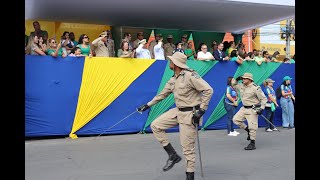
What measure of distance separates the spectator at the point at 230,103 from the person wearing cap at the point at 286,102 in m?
2.54

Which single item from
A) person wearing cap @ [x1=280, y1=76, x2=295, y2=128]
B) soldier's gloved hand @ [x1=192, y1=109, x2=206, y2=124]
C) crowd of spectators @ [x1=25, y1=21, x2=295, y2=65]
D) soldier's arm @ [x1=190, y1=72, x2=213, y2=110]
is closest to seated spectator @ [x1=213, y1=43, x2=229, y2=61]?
crowd of spectators @ [x1=25, y1=21, x2=295, y2=65]

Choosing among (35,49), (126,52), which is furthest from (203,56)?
(35,49)

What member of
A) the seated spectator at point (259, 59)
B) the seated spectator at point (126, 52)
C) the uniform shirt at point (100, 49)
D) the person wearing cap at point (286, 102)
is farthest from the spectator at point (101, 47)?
the person wearing cap at point (286, 102)

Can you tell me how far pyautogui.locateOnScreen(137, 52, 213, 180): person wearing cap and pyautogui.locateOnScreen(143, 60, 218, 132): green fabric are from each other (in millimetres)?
5148

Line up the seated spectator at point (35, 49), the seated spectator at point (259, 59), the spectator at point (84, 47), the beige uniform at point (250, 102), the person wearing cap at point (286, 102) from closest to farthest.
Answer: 1. the beige uniform at point (250, 102)
2. the seated spectator at point (35, 49)
3. the spectator at point (84, 47)
4. the seated spectator at point (259, 59)
5. the person wearing cap at point (286, 102)

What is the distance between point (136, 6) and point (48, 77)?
4.05 meters

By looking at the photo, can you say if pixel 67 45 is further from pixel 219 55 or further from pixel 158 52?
pixel 219 55

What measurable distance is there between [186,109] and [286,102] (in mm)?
8448

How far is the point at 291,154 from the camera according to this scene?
8.22 m

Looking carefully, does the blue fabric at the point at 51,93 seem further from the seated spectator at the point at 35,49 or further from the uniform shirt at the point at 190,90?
the uniform shirt at the point at 190,90

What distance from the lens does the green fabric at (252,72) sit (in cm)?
1235
